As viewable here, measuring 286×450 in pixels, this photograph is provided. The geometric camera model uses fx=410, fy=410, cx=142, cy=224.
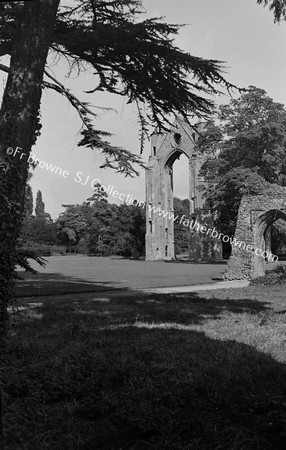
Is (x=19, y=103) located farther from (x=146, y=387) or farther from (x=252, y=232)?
(x=252, y=232)

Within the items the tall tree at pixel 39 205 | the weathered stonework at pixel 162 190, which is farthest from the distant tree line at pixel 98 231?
the tall tree at pixel 39 205

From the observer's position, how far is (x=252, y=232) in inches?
720

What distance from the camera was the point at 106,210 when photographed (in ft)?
208

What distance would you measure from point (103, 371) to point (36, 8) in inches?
150

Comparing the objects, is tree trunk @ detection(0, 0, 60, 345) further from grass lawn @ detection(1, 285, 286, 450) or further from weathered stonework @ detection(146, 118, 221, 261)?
weathered stonework @ detection(146, 118, 221, 261)

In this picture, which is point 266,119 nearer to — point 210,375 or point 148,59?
point 148,59

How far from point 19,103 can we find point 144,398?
10.5ft

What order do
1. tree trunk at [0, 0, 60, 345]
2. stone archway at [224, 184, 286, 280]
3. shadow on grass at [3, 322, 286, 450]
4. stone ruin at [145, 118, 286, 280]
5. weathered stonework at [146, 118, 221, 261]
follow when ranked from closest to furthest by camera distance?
shadow on grass at [3, 322, 286, 450] < tree trunk at [0, 0, 60, 345] < stone archway at [224, 184, 286, 280] < stone ruin at [145, 118, 286, 280] < weathered stonework at [146, 118, 221, 261]

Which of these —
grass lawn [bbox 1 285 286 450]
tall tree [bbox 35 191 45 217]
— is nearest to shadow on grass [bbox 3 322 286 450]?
grass lawn [bbox 1 285 286 450]

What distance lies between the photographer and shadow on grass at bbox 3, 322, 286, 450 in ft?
8.31

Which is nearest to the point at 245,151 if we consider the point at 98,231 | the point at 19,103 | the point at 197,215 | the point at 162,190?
the point at 197,215

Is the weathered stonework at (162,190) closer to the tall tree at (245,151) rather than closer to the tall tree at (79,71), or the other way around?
the tall tree at (245,151)

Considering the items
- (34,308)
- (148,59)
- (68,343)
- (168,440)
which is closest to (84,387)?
(168,440)

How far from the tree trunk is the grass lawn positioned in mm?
1046
